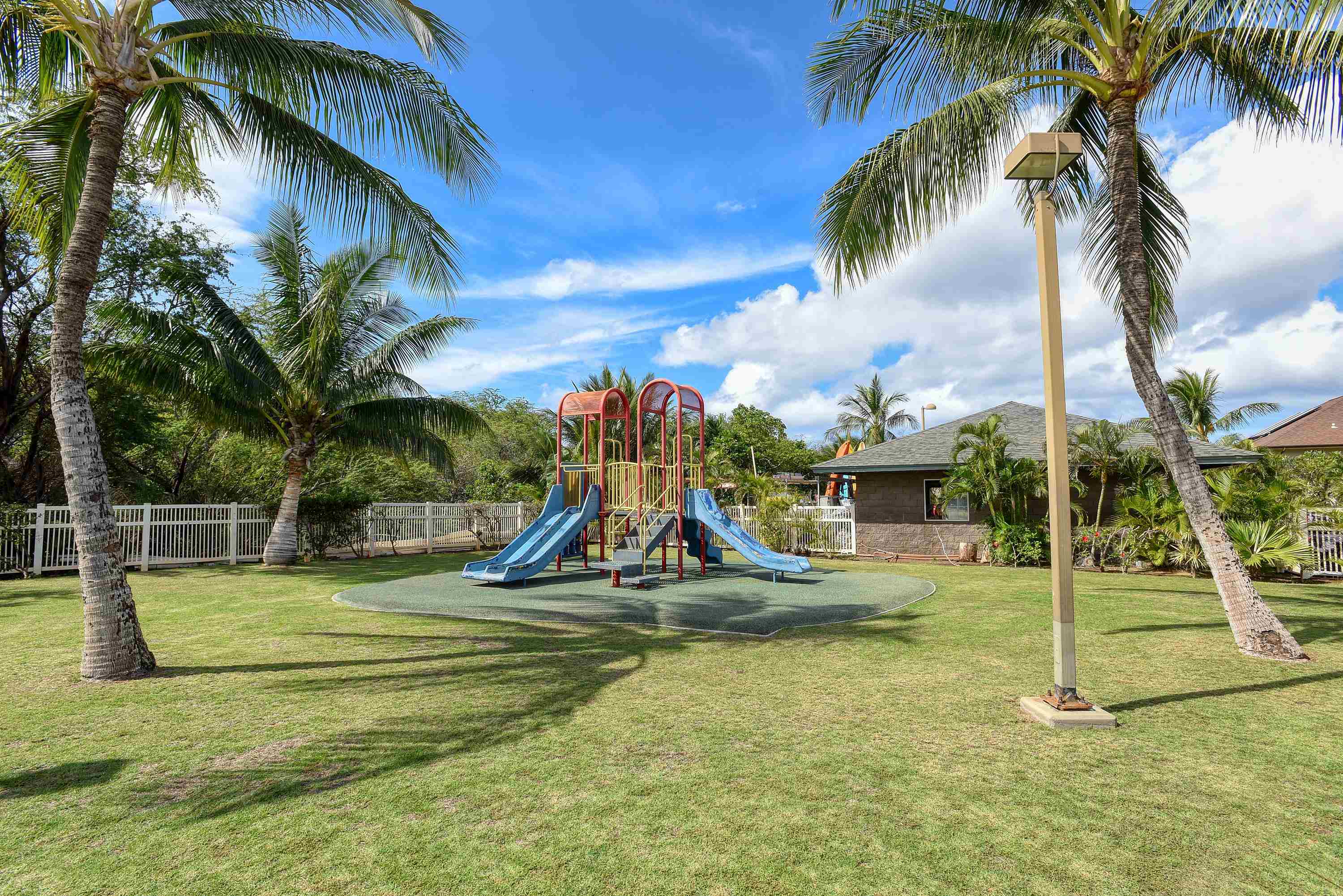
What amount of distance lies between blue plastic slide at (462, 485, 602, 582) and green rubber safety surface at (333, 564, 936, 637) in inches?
10.4

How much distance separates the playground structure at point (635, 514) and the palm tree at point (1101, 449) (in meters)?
7.14

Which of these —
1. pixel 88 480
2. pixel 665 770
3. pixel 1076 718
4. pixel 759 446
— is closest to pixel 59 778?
pixel 88 480

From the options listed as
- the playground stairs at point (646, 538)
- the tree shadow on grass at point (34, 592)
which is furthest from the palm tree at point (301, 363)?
the playground stairs at point (646, 538)

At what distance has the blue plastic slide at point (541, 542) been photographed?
39.2 ft

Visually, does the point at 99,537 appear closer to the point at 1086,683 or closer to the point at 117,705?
the point at 117,705

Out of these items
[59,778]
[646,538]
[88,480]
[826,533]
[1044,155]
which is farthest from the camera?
[826,533]

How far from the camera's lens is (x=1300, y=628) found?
8203 millimetres

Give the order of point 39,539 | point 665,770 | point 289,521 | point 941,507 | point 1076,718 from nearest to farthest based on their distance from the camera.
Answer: point 665,770, point 1076,718, point 39,539, point 289,521, point 941,507

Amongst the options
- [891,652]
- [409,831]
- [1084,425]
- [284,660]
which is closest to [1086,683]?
[891,652]

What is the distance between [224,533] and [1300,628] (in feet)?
65.6

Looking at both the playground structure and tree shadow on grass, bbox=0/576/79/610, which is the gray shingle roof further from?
tree shadow on grass, bbox=0/576/79/610

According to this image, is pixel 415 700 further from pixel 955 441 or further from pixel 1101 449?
pixel 955 441

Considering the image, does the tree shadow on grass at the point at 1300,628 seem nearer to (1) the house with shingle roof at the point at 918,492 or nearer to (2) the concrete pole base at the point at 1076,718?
(2) the concrete pole base at the point at 1076,718

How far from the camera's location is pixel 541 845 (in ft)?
10.1
